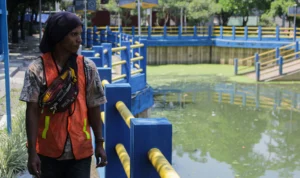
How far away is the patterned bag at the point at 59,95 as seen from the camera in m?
2.50

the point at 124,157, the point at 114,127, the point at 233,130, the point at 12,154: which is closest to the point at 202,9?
the point at 233,130

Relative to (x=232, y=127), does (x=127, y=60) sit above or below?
above

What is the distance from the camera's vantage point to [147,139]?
2398 millimetres

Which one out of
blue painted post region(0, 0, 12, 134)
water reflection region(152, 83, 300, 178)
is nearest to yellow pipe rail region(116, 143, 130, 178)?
blue painted post region(0, 0, 12, 134)

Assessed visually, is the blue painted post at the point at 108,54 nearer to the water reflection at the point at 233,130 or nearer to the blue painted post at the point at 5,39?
the water reflection at the point at 233,130

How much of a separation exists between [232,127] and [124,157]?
8877mm

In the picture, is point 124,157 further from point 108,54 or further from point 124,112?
point 108,54

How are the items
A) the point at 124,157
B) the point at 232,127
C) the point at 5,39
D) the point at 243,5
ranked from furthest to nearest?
1. the point at 243,5
2. the point at 232,127
3. the point at 5,39
4. the point at 124,157

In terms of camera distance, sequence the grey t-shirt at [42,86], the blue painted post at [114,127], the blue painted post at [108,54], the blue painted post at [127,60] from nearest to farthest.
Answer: the grey t-shirt at [42,86] → the blue painted post at [114,127] → the blue painted post at [108,54] → the blue painted post at [127,60]

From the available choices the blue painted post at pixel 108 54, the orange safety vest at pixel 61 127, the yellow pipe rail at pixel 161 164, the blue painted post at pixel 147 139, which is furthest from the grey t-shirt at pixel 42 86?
the blue painted post at pixel 108 54

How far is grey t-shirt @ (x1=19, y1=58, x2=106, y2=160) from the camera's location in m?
2.47

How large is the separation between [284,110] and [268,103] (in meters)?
1.18

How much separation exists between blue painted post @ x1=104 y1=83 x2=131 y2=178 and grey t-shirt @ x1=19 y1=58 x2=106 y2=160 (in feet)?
2.31

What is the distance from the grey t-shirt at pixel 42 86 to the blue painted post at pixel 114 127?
2.31 ft
